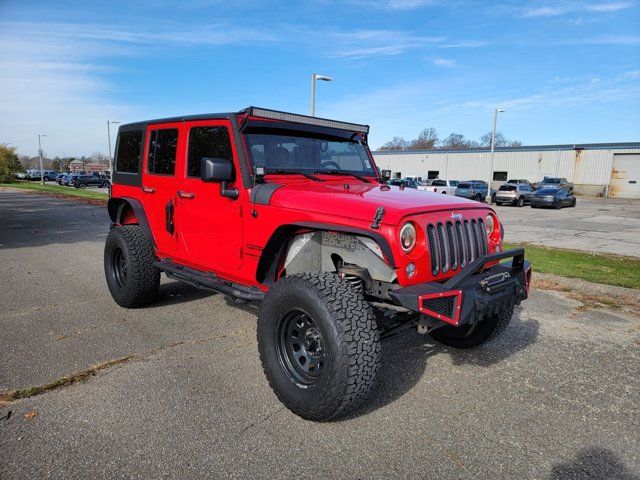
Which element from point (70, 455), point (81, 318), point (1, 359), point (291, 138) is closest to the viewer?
point (70, 455)

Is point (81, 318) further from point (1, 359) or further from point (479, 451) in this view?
point (479, 451)

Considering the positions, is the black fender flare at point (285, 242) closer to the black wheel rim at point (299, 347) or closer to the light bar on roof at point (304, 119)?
the black wheel rim at point (299, 347)

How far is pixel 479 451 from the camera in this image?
2.78 m

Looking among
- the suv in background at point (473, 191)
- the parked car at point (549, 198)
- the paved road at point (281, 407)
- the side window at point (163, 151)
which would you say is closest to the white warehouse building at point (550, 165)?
the suv in background at point (473, 191)

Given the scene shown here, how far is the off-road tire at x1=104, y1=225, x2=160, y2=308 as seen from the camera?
16.6 feet

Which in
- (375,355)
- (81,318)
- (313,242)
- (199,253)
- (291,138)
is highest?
(291,138)

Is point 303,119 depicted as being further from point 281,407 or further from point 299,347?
point 281,407

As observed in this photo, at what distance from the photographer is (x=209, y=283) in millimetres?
4219

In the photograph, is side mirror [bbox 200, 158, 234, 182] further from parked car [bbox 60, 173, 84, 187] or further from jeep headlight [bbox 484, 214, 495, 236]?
parked car [bbox 60, 173, 84, 187]

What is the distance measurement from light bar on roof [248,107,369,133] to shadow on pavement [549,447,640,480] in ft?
11.0

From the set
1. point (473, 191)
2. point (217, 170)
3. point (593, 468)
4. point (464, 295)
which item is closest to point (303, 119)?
point (217, 170)

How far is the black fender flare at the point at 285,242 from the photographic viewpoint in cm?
299

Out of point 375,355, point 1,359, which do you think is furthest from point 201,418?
point 1,359

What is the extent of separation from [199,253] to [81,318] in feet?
5.67
